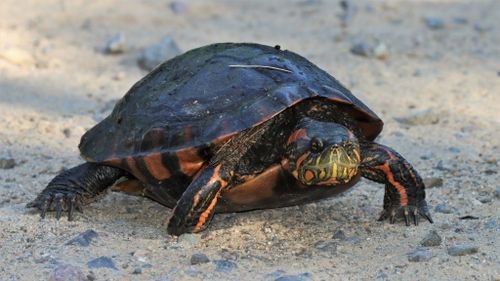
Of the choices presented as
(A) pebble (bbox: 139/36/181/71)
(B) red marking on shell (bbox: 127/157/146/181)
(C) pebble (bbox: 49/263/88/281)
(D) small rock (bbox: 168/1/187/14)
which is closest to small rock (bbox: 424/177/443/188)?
(B) red marking on shell (bbox: 127/157/146/181)

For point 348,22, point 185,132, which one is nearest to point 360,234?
point 185,132

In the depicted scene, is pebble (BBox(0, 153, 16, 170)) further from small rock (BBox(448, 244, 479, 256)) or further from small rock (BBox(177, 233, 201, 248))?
small rock (BBox(448, 244, 479, 256))

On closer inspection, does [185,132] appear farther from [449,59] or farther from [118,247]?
[449,59]

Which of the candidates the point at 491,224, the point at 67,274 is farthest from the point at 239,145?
the point at 491,224

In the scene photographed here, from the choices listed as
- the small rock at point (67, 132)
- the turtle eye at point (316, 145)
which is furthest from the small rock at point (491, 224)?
the small rock at point (67, 132)

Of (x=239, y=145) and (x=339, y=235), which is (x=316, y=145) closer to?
(x=239, y=145)

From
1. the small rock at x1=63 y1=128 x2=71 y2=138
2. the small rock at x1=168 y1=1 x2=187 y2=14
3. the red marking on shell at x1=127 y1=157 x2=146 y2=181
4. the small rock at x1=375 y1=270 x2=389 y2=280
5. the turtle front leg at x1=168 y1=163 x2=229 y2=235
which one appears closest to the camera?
the small rock at x1=375 y1=270 x2=389 y2=280

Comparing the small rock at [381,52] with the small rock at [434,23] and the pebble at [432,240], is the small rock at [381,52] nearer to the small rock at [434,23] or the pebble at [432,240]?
the small rock at [434,23]

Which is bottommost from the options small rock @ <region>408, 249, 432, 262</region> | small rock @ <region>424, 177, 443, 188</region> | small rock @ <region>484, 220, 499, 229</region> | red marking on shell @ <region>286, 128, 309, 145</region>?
small rock @ <region>424, 177, 443, 188</region>
